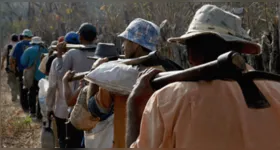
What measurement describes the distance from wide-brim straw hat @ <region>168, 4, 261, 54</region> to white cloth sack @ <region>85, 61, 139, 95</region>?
71 centimetres

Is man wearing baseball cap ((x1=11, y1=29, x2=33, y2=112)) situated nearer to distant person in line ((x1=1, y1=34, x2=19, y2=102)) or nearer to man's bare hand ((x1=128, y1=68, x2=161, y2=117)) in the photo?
distant person in line ((x1=1, y1=34, x2=19, y2=102))

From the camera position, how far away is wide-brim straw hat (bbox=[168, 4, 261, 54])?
1920 millimetres

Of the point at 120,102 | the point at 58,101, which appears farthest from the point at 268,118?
the point at 58,101

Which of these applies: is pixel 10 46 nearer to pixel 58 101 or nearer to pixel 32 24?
pixel 58 101

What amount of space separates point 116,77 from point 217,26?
0.91 meters

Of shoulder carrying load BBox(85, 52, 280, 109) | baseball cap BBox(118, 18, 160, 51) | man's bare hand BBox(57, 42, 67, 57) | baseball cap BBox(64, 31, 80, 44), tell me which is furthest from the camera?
baseball cap BBox(64, 31, 80, 44)

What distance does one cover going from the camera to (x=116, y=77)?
271 centimetres

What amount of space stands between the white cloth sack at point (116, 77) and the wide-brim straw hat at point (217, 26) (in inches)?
27.8

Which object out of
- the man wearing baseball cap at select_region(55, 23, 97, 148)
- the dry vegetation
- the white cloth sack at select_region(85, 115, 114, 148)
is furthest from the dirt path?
the white cloth sack at select_region(85, 115, 114, 148)

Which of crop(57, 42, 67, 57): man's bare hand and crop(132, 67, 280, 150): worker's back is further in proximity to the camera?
crop(57, 42, 67, 57): man's bare hand

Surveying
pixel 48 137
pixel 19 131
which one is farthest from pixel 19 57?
pixel 48 137

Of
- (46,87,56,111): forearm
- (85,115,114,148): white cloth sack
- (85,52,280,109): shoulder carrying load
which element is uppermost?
(85,52,280,109): shoulder carrying load

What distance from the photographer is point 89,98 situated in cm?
307

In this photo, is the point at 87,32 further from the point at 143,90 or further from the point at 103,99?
the point at 143,90
